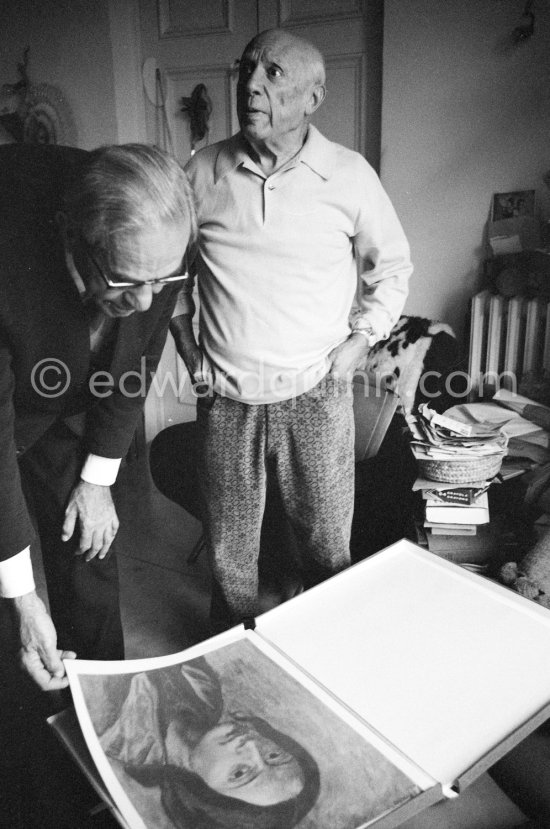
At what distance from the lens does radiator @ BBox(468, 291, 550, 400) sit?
2.59 metres

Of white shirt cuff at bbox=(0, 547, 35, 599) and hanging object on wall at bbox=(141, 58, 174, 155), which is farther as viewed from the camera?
hanging object on wall at bbox=(141, 58, 174, 155)

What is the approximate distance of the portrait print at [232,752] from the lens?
0.65 meters

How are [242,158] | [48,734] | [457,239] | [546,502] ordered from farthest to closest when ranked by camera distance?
[457,239] → [546,502] → [242,158] → [48,734]

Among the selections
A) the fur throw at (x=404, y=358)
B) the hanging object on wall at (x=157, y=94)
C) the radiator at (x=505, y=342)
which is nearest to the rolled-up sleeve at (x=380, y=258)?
the fur throw at (x=404, y=358)

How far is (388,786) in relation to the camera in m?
0.67

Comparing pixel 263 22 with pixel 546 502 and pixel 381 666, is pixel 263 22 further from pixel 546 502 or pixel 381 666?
pixel 381 666

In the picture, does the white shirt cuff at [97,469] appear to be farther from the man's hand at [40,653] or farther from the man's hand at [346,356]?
the man's hand at [346,356]

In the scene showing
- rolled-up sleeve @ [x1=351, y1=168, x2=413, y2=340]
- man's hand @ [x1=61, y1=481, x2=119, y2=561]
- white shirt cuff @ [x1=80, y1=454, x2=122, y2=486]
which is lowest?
man's hand @ [x1=61, y1=481, x2=119, y2=561]

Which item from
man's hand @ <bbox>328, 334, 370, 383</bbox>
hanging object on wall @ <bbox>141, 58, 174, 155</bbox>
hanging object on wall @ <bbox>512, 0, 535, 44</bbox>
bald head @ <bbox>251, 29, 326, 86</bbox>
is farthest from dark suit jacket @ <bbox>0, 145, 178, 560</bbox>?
hanging object on wall @ <bbox>141, 58, 174, 155</bbox>

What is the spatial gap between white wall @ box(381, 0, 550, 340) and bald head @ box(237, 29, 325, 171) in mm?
1457

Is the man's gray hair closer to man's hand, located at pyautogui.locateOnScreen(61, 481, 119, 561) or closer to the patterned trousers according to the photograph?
man's hand, located at pyautogui.locateOnScreen(61, 481, 119, 561)

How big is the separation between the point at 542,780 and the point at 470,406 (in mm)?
1632

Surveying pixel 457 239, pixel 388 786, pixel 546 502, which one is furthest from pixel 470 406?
pixel 388 786

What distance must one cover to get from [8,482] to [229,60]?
2799mm
